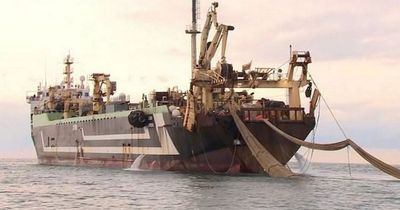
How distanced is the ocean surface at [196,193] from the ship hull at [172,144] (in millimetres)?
2192

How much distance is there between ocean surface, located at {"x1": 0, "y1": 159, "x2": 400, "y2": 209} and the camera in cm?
2720

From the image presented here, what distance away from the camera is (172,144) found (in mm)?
44062

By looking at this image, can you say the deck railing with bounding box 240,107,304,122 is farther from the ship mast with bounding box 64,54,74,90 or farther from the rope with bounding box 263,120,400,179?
the ship mast with bounding box 64,54,74,90

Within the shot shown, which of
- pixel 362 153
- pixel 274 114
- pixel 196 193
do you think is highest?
pixel 274 114

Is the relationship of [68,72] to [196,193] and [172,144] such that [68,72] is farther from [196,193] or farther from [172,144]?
[196,193]

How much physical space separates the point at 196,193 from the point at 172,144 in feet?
45.3

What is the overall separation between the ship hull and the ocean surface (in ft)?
7.19

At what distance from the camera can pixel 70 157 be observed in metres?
62.5

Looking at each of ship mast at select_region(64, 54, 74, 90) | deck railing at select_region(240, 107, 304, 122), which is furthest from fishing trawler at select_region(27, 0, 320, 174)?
ship mast at select_region(64, 54, 74, 90)

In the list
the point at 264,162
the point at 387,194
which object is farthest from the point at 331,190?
the point at 264,162

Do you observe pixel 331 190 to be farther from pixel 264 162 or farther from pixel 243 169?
pixel 243 169

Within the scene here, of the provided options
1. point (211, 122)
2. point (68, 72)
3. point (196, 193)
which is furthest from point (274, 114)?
point (68, 72)

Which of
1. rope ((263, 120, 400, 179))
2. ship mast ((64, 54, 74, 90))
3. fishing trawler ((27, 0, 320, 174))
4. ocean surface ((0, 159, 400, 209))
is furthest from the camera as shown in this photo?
ship mast ((64, 54, 74, 90))

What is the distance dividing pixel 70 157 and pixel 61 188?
26.6 m
